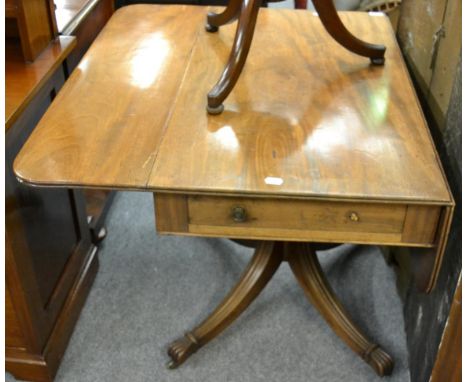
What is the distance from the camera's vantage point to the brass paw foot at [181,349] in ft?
5.30

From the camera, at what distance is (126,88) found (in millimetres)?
1312

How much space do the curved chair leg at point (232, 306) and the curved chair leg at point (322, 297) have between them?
0.06 m

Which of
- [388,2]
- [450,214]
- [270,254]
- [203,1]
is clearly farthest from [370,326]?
[203,1]

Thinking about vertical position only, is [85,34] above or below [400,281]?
above

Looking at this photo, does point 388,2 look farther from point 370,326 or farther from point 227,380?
point 227,380

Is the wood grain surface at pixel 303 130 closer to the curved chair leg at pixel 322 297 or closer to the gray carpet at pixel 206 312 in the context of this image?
the curved chair leg at pixel 322 297

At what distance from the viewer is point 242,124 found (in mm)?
1190

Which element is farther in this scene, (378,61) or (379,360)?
(379,360)

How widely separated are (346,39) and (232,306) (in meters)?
0.74

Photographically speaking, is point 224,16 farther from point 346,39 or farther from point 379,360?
point 379,360

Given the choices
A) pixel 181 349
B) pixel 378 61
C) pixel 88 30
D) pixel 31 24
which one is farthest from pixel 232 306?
pixel 88 30

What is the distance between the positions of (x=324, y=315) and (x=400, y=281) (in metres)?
0.31

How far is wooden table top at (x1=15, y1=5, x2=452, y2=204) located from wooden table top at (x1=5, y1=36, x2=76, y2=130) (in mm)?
65

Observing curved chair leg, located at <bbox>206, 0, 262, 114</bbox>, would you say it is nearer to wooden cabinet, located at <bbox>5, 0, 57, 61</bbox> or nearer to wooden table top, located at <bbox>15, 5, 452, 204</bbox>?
wooden table top, located at <bbox>15, 5, 452, 204</bbox>
